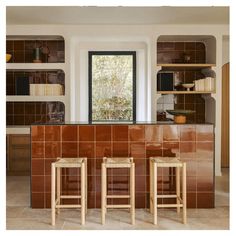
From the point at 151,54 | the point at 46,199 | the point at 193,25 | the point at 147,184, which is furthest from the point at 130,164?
the point at 193,25

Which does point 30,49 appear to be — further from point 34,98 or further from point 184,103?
point 184,103

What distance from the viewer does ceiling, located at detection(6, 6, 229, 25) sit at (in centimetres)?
597

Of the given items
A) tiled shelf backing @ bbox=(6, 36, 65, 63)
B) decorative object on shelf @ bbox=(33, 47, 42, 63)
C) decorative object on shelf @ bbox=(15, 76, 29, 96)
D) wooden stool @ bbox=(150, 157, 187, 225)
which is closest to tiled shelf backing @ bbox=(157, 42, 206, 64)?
tiled shelf backing @ bbox=(6, 36, 65, 63)

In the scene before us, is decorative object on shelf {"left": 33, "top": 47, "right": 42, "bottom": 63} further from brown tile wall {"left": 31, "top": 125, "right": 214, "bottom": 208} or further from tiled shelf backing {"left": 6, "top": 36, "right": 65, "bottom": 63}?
brown tile wall {"left": 31, "top": 125, "right": 214, "bottom": 208}

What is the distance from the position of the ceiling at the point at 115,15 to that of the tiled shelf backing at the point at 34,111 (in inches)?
65.8

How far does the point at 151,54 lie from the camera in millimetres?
7074

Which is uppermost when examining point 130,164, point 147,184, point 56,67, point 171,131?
point 56,67

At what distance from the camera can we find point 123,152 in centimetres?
490

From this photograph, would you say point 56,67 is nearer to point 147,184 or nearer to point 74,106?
point 74,106

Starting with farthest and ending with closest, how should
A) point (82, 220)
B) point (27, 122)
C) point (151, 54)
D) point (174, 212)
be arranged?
1. point (27, 122)
2. point (151, 54)
3. point (174, 212)
4. point (82, 220)

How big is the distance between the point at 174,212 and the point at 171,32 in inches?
137

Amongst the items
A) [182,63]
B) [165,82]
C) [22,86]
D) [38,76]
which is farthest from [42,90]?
[182,63]

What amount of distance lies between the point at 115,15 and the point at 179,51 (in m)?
1.98

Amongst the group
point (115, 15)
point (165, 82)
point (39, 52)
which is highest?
point (115, 15)
